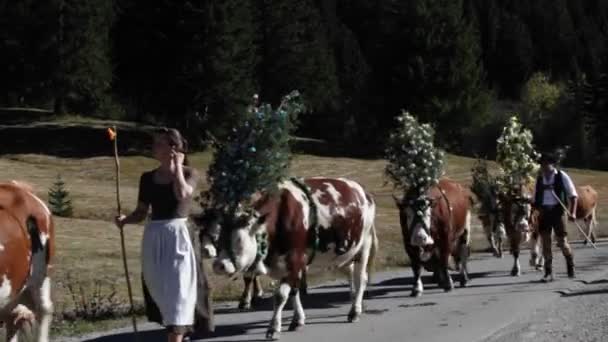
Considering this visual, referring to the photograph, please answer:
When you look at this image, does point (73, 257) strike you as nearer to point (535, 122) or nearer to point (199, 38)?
point (199, 38)

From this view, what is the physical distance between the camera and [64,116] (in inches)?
2378

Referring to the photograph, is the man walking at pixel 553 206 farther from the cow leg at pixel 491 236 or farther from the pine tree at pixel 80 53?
the pine tree at pixel 80 53

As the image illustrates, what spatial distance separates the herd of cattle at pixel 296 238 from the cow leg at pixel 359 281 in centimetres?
1

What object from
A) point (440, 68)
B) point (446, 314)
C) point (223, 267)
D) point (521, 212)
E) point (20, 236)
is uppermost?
point (440, 68)

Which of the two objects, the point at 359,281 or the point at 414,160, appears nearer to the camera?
the point at 359,281

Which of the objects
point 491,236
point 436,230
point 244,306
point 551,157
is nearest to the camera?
point 244,306

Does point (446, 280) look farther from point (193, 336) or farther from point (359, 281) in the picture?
point (193, 336)

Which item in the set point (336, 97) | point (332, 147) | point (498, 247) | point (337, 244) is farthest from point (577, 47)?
point (337, 244)

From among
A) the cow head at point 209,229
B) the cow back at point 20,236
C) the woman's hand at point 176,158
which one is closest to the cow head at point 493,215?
the cow head at point 209,229

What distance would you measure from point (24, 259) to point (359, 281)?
5529 mm

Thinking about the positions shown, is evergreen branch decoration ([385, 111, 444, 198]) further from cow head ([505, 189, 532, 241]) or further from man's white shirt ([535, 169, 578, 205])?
cow head ([505, 189, 532, 241])

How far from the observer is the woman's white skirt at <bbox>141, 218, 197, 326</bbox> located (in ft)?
29.5

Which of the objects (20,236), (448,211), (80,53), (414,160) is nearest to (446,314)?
(414,160)

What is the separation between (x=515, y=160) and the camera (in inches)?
842
